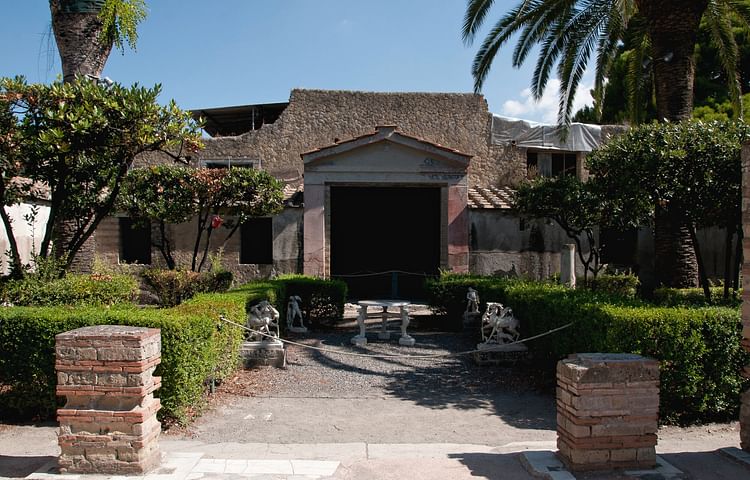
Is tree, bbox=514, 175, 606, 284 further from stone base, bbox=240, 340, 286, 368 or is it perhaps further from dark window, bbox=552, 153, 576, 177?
dark window, bbox=552, 153, 576, 177

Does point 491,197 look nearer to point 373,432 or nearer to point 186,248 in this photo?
point 186,248

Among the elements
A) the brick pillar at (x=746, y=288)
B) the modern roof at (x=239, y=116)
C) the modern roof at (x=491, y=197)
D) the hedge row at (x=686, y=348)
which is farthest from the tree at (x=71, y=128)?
the modern roof at (x=239, y=116)

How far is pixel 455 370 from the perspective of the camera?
8.77 meters

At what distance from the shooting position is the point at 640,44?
13734 millimetres

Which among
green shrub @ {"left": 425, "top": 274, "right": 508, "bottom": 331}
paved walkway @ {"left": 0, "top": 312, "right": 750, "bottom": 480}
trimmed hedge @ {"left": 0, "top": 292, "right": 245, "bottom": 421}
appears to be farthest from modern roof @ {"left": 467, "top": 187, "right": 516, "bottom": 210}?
trimmed hedge @ {"left": 0, "top": 292, "right": 245, "bottom": 421}

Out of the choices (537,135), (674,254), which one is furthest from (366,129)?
(674,254)

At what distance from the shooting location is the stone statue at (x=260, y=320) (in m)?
8.65

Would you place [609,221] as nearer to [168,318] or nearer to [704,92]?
[168,318]

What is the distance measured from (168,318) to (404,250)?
1250 centimetres

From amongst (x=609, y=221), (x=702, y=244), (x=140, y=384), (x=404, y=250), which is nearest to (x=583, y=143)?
(x=702, y=244)

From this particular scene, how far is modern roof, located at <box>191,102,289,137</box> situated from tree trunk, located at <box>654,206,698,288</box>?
11302 mm

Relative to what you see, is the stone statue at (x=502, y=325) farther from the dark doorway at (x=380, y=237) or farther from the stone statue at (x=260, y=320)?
the dark doorway at (x=380, y=237)

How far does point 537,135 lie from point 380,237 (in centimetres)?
558

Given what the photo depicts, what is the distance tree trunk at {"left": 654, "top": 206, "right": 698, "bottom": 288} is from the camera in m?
11.0
